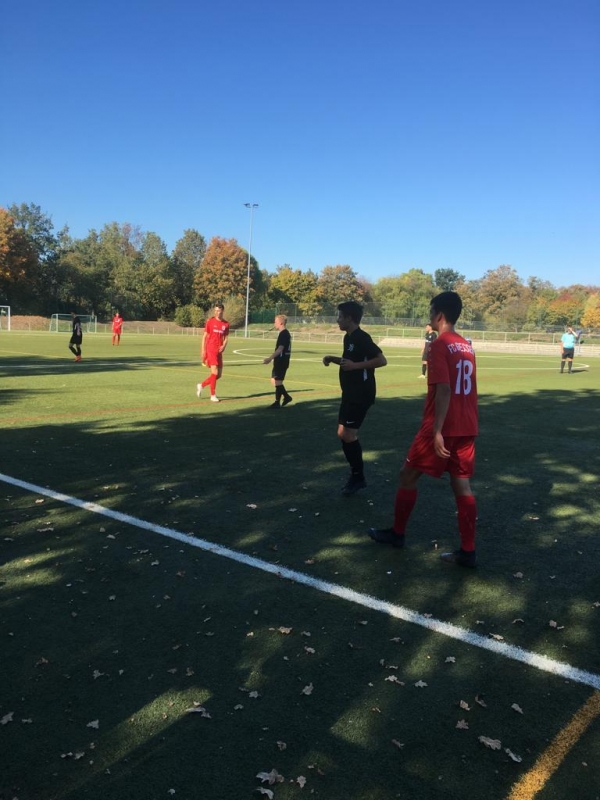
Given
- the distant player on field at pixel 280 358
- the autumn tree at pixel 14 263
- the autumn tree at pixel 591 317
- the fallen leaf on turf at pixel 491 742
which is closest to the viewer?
the fallen leaf on turf at pixel 491 742

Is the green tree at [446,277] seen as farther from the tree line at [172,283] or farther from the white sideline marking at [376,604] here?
the white sideline marking at [376,604]

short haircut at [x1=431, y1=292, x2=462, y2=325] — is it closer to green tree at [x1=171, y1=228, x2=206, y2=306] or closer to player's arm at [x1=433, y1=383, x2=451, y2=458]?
player's arm at [x1=433, y1=383, x2=451, y2=458]

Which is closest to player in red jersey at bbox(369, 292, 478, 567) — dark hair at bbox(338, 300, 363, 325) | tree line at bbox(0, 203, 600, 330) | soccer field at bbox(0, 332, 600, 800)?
soccer field at bbox(0, 332, 600, 800)

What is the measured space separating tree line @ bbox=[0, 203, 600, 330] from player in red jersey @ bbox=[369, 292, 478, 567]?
57.0 metres

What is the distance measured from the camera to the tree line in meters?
71.6

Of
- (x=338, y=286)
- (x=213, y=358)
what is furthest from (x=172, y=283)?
(x=213, y=358)

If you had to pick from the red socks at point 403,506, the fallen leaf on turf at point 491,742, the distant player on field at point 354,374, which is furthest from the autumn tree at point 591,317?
the fallen leaf on turf at point 491,742

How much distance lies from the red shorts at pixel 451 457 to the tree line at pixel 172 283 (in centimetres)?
5704

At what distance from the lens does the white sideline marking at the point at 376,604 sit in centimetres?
329

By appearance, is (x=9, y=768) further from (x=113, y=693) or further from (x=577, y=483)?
(x=577, y=483)

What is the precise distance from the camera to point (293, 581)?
14.0 ft

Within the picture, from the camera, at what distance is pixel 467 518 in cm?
452

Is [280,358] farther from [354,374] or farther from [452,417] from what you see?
[452,417]

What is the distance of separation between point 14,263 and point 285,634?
7619 centimetres
